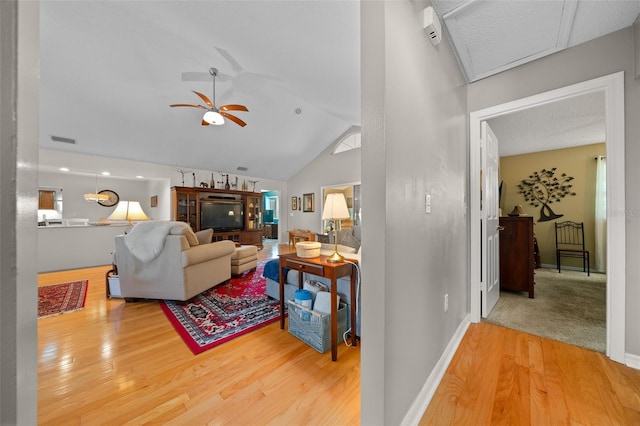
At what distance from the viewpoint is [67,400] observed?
4.45 feet

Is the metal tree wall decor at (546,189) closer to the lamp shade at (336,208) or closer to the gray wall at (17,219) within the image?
the lamp shade at (336,208)

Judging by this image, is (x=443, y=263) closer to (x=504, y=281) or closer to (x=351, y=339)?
(x=351, y=339)

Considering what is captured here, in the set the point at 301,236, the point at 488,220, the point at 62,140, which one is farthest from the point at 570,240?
the point at 62,140

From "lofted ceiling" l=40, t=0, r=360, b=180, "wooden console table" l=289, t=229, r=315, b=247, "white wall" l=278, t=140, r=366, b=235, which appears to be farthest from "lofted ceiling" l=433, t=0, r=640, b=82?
"wooden console table" l=289, t=229, r=315, b=247

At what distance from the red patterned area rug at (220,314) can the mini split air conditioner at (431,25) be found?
254 centimetres

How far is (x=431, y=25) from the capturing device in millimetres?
1325

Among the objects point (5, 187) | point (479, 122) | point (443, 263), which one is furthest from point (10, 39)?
point (479, 122)

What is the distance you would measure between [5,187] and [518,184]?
6.54 metres

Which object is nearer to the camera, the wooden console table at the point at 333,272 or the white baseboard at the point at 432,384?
the white baseboard at the point at 432,384

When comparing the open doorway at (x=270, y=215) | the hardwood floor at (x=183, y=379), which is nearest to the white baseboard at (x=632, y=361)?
the hardwood floor at (x=183, y=379)

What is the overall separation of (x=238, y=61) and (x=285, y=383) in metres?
3.82

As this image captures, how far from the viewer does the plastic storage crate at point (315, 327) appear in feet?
5.82

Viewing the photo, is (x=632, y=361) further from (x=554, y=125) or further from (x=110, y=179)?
(x=110, y=179)

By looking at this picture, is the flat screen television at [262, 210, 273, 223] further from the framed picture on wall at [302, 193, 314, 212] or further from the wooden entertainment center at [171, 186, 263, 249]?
the framed picture on wall at [302, 193, 314, 212]
